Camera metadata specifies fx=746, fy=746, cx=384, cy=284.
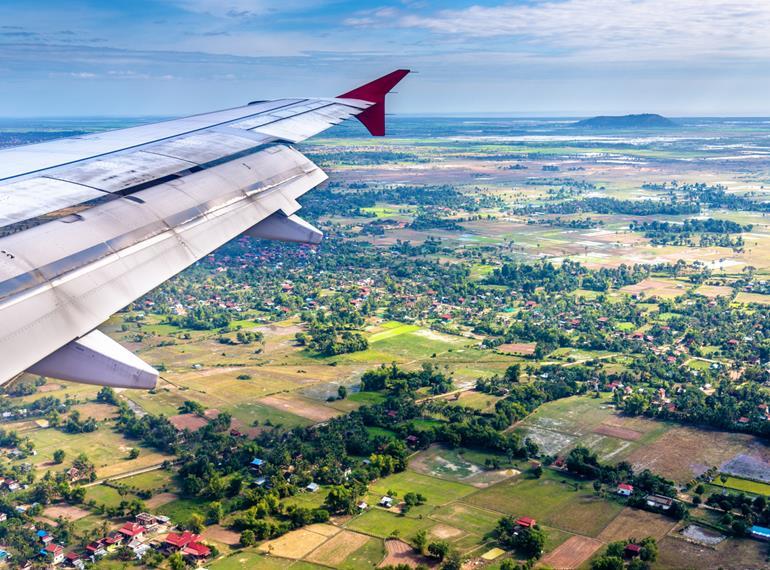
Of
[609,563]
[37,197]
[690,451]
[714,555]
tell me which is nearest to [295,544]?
[609,563]

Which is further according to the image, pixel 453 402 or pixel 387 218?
pixel 387 218

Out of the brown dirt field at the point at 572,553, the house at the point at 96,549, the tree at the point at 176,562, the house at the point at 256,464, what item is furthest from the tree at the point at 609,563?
the house at the point at 96,549

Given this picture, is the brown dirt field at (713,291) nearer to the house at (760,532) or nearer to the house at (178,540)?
the house at (760,532)

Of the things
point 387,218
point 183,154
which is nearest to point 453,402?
point 183,154

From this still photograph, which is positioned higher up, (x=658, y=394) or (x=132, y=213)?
(x=132, y=213)

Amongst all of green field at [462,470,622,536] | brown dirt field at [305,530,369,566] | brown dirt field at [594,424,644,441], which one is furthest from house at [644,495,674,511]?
brown dirt field at [305,530,369,566]

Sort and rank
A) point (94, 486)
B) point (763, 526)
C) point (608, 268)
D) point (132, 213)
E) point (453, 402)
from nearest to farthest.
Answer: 1. point (132, 213)
2. point (763, 526)
3. point (94, 486)
4. point (453, 402)
5. point (608, 268)

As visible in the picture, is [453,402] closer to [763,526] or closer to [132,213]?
[763,526]
